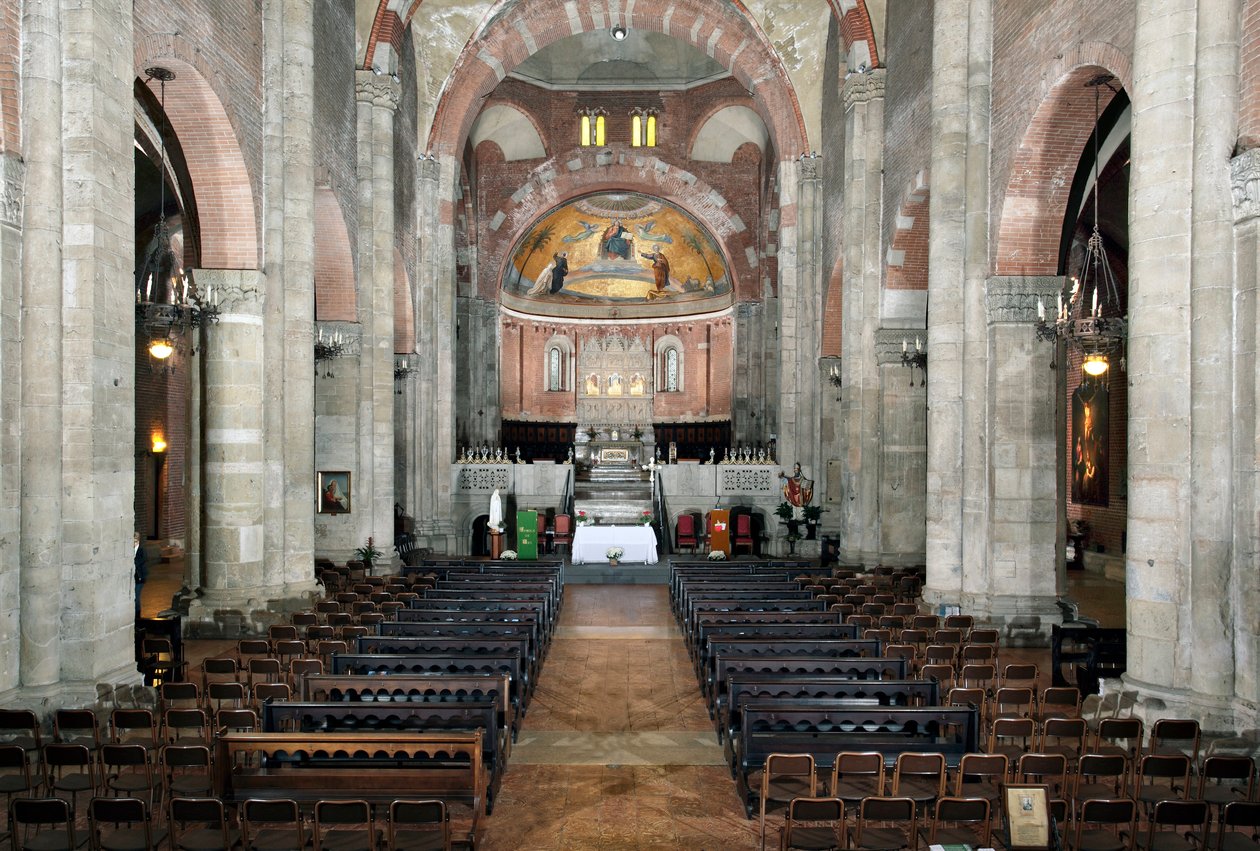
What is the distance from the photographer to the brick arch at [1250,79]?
8937 mm

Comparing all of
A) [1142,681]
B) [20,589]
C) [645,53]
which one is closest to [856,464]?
[1142,681]

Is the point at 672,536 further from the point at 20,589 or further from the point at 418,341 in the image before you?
the point at 20,589

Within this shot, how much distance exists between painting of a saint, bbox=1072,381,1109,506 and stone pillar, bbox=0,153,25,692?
72.5 feet

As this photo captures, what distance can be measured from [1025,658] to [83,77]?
13729 mm

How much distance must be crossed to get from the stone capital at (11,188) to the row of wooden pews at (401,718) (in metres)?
5.32

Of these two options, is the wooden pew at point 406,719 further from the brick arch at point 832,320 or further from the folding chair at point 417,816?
the brick arch at point 832,320

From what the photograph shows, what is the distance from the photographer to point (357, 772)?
743 centimetres

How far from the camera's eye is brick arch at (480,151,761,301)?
3844 centimetres

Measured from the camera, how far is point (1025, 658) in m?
14.2

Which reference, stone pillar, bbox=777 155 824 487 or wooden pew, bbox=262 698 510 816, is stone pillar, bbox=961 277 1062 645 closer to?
wooden pew, bbox=262 698 510 816

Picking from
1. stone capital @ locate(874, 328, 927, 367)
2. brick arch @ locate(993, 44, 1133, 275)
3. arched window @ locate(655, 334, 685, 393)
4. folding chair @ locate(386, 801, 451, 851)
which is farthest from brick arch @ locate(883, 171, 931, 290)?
arched window @ locate(655, 334, 685, 393)

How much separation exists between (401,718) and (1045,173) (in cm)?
1160

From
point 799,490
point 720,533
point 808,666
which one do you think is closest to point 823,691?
point 808,666

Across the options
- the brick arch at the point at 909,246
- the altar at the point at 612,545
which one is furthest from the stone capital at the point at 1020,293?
the altar at the point at 612,545
